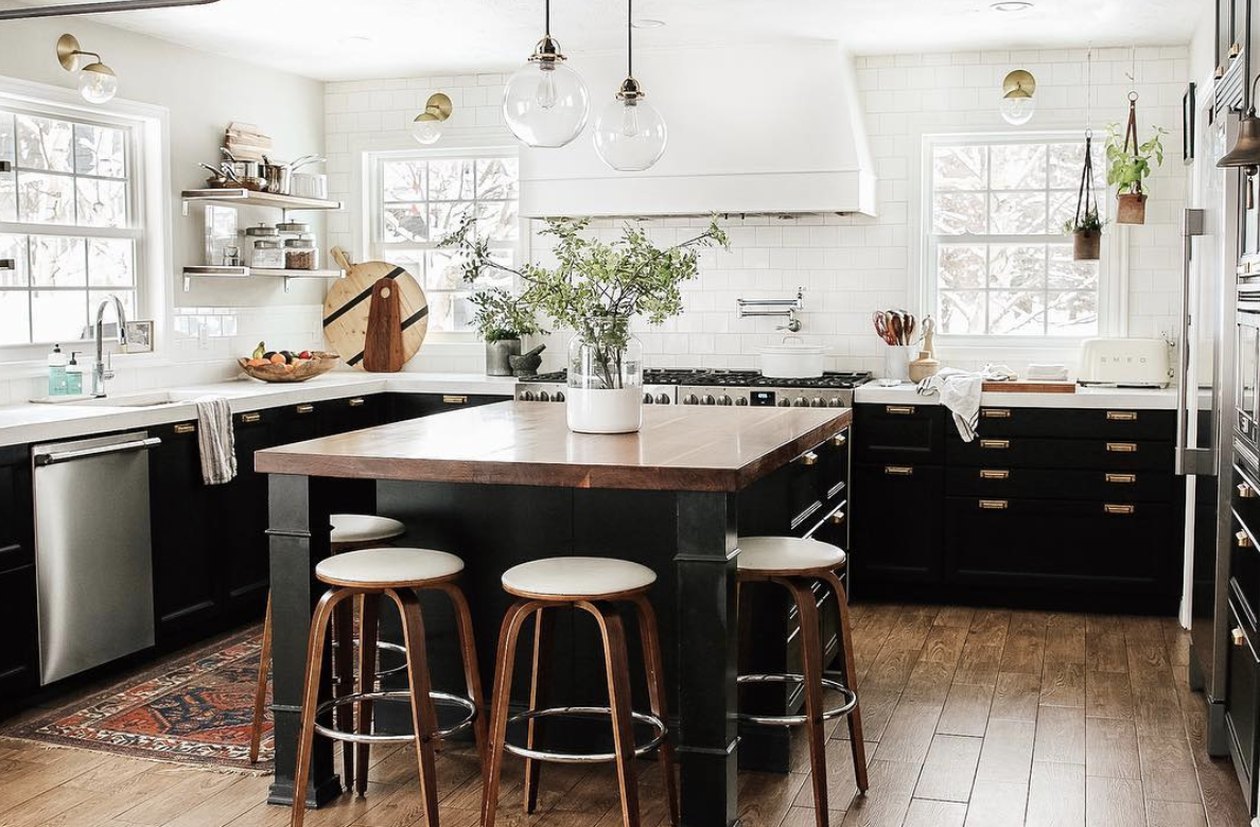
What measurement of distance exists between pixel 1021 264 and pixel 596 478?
4273mm

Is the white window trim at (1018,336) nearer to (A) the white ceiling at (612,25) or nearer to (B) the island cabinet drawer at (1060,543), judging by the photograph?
(A) the white ceiling at (612,25)

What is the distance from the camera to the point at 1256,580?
11.1ft

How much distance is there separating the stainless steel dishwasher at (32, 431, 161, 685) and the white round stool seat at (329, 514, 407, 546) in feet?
4.21

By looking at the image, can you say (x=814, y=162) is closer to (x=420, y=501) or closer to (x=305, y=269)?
(x=305, y=269)

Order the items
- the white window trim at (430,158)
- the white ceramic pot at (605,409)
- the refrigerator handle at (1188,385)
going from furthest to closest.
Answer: the white window trim at (430,158) → the refrigerator handle at (1188,385) → the white ceramic pot at (605,409)

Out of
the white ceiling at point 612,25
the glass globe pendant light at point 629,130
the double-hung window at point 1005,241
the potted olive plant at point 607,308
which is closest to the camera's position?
the potted olive plant at point 607,308

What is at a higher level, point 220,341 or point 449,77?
point 449,77

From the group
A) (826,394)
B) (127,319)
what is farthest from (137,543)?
(826,394)

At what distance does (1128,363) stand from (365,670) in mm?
4060

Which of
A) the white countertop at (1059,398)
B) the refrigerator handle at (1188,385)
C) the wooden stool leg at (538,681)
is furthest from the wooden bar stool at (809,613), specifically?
the white countertop at (1059,398)

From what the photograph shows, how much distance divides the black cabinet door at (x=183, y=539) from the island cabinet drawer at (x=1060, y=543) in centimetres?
327

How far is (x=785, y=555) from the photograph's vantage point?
369 centimetres

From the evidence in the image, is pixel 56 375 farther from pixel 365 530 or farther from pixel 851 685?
pixel 851 685

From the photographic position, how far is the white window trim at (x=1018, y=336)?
6.59 metres
